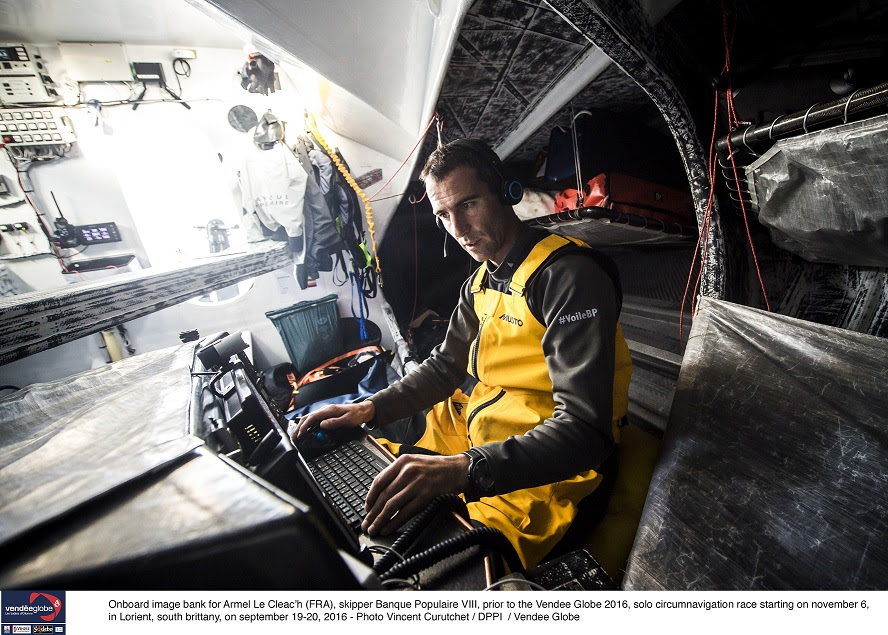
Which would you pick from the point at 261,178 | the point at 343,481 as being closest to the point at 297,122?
the point at 261,178

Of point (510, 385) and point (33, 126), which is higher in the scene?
point (33, 126)

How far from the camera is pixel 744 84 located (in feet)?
5.10

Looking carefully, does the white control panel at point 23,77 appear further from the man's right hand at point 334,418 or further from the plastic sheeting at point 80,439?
the man's right hand at point 334,418

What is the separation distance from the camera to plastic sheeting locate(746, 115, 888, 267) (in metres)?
0.93

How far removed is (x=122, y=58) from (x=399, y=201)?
3793mm

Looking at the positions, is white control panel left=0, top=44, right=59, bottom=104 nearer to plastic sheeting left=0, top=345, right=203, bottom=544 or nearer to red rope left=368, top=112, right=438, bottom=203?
red rope left=368, top=112, right=438, bottom=203

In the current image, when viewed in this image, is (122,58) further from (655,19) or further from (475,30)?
(655,19)

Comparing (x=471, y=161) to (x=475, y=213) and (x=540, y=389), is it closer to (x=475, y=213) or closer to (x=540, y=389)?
(x=475, y=213)

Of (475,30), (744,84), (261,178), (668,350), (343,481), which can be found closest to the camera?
(343,481)

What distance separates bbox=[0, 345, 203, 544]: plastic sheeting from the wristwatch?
0.66 m
